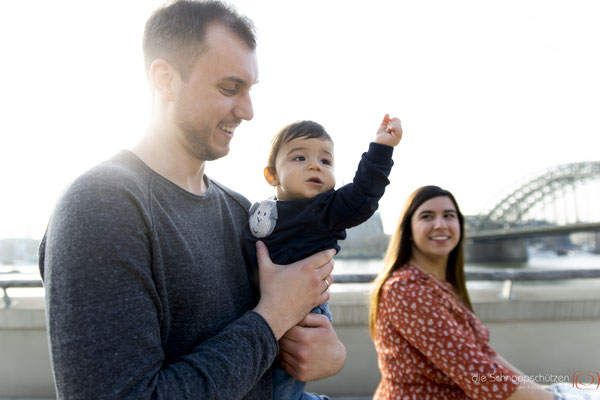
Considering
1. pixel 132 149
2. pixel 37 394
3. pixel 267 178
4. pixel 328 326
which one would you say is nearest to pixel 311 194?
pixel 267 178

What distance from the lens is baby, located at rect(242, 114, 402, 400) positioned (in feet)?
4.91

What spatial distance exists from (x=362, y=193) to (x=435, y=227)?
1.32 metres

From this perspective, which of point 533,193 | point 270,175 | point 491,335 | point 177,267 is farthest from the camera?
point 533,193

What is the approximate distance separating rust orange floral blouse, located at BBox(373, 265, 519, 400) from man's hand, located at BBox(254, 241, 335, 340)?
839mm

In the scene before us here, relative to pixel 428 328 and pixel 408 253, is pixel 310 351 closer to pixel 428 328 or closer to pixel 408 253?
pixel 428 328

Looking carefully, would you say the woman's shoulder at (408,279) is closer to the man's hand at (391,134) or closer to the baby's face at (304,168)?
the baby's face at (304,168)

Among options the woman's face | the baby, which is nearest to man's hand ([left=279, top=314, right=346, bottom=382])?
the baby

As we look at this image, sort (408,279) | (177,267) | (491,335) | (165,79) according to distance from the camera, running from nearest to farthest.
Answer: (177,267) < (165,79) < (408,279) < (491,335)

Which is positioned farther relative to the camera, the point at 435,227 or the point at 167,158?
the point at 435,227

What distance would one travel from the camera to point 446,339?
6.35 feet

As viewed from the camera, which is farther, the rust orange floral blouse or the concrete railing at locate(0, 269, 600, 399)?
the concrete railing at locate(0, 269, 600, 399)

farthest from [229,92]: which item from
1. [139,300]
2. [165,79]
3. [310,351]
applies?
[310,351]

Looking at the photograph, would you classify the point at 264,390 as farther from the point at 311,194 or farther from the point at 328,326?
the point at 311,194

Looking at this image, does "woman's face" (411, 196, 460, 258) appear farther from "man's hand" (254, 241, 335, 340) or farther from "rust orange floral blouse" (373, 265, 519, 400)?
"man's hand" (254, 241, 335, 340)
